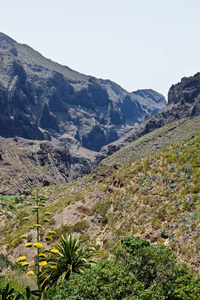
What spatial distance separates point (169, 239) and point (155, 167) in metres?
8.69

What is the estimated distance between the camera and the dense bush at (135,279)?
8.16 m

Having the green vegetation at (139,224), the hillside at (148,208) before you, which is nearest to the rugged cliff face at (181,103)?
the hillside at (148,208)

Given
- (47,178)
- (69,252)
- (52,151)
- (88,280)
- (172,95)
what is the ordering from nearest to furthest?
(88,280) → (69,252) → (47,178) → (52,151) → (172,95)

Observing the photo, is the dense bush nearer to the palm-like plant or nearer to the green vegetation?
the green vegetation

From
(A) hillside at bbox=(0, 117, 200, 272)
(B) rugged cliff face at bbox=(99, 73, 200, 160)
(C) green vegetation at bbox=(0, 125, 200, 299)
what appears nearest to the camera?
(C) green vegetation at bbox=(0, 125, 200, 299)

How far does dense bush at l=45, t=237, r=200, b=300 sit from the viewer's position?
8164mm

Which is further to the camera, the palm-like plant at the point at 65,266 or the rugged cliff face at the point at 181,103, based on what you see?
the rugged cliff face at the point at 181,103

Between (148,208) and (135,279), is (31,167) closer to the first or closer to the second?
(148,208)

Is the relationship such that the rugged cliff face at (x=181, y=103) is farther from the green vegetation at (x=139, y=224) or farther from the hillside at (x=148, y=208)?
the green vegetation at (x=139, y=224)

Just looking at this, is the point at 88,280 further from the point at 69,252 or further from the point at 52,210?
the point at 52,210

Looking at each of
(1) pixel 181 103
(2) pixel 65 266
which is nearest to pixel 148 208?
(2) pixel 65 266

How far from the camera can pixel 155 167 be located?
845 inches

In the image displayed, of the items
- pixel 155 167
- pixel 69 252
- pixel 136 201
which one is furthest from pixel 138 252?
pixel 155 167

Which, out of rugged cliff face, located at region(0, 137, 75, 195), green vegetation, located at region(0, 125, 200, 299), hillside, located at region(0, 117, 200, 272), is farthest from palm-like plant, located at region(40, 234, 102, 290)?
rugged cliff face, located at region(0, 137, 75, 195)
